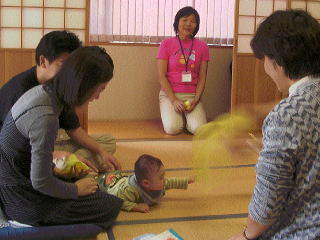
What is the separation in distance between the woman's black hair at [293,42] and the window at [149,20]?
3647mm

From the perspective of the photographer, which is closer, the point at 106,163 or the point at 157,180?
the point at 157,180

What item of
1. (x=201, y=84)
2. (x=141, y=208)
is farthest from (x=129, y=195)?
(x=201, y=84)

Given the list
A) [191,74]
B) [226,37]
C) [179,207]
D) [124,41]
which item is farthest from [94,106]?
[179,207]

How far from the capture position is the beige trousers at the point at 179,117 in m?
4.42

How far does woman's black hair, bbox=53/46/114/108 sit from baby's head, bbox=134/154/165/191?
67 cm

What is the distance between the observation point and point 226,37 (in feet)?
17.2

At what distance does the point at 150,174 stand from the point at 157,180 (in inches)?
2.2

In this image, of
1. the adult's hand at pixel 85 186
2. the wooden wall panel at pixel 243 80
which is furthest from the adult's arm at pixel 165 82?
the adult's hand at pixel 85 186

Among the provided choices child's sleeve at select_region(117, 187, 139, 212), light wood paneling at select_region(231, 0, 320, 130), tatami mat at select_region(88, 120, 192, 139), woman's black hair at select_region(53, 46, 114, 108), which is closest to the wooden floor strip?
child's sleeve at select_region(117, 187, 139, 212)

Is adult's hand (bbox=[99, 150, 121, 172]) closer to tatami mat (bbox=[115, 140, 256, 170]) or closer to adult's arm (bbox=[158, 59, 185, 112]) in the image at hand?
tatami mat (bbox=[115, 140, 256, 170])

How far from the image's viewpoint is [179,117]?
14.8ft

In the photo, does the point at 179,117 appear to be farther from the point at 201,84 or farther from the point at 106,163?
the point at 106,163

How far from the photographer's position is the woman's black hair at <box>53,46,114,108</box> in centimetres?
185

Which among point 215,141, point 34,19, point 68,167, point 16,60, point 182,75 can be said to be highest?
point 34,19
